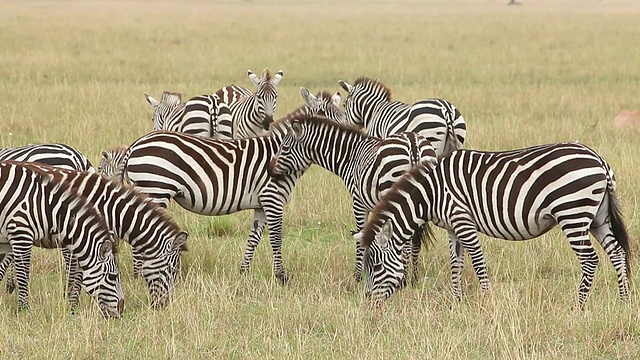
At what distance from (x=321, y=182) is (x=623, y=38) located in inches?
880

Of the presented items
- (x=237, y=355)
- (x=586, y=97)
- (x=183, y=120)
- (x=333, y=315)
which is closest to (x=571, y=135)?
(x=586, y=97)

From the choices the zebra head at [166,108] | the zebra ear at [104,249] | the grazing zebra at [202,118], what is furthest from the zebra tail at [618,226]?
the zebra head at [166,108]

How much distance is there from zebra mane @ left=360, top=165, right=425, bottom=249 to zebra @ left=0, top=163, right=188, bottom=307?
1.33 metres

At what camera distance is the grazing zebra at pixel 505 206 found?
19.5 ft

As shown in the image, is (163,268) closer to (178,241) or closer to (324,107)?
(178,241)

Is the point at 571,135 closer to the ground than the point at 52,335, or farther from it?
farther from it

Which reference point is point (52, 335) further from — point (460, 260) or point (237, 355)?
point (460, 260)

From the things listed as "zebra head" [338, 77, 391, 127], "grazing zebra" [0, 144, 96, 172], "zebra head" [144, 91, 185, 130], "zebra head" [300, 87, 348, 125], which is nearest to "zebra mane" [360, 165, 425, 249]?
"grazing zebra" [0, 144, 96, 172]

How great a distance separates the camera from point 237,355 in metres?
5.32

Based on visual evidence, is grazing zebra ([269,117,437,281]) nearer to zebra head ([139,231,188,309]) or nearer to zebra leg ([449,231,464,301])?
zebra leg ([449,231,464,301])

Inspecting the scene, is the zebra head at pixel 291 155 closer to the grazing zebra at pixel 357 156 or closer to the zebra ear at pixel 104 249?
the grazing zebra at pixel 357 156

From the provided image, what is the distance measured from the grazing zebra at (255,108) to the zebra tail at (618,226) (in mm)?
5607

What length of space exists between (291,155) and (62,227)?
219 cm

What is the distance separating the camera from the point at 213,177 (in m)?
7.17
